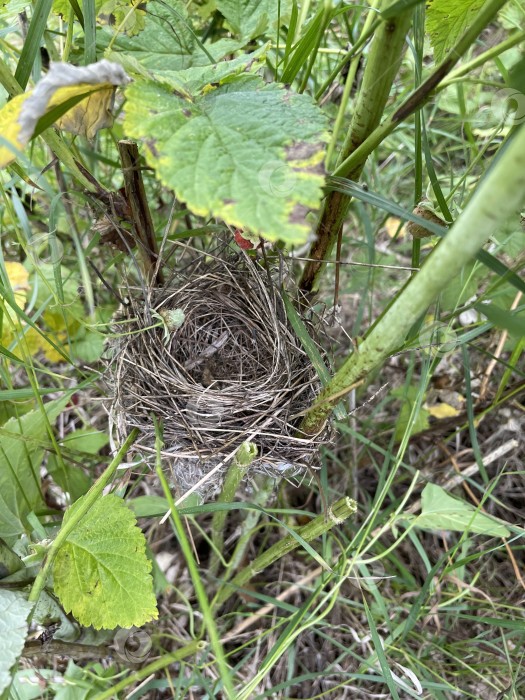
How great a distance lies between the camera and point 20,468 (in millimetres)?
903

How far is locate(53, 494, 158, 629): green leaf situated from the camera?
0.72 metres

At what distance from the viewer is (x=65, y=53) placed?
0.69m

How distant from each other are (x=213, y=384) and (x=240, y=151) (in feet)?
1.97

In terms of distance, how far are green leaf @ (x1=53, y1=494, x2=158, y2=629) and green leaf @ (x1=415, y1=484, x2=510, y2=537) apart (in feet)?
1.69

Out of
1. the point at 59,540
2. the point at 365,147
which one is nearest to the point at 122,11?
the point at 365,147

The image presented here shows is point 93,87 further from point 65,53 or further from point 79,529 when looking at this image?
point 79,529

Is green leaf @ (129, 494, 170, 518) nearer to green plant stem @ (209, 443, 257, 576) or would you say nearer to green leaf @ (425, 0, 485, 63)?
green plant stem @ (209, 443, 257, 576)

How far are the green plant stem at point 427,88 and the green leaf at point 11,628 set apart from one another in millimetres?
726

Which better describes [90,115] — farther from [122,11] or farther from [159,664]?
[159,664]

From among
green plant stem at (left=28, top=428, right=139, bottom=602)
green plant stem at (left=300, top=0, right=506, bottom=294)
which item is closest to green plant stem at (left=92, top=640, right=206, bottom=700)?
green plant stem at (left=28, top=428, right=139, bottom=602)

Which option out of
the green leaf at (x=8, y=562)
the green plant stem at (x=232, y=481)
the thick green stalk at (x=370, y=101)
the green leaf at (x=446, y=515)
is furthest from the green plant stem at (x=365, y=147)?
the green leaf at (x=8, y=562)

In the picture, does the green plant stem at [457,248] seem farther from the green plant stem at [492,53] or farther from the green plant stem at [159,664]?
the green plant stem at [159,664]

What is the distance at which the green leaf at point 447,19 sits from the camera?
2.28 feet

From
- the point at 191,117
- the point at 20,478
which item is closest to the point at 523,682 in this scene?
the point at 20,478
